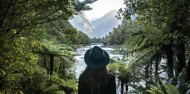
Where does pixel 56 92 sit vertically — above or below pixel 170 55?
below

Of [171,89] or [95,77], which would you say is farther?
[171,89]

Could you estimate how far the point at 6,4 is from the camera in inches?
320

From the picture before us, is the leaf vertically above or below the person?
below

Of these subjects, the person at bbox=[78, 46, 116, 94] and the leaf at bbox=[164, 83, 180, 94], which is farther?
the leaf at bbox=[164, 83, 180, 94]

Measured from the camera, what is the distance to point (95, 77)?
4516 mm

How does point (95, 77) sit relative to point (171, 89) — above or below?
above

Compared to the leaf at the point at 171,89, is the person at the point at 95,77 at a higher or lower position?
higher

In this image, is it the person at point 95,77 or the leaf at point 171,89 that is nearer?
the person at point 95,77

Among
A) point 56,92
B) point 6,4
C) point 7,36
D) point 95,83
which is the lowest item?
point 56,92

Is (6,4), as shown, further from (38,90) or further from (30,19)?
(38,90)

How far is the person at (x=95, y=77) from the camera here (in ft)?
14.3

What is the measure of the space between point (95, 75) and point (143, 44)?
537 inches

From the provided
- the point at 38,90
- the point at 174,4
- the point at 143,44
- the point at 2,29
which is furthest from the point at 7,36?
the point at 38,90

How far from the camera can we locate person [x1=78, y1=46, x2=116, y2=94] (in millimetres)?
4359
